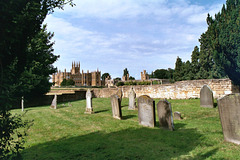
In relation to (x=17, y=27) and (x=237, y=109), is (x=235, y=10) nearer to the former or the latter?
(x=237, y=109)

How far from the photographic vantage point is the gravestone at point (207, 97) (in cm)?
1112

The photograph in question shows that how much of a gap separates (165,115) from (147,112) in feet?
3.24

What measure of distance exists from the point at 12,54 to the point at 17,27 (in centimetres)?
58

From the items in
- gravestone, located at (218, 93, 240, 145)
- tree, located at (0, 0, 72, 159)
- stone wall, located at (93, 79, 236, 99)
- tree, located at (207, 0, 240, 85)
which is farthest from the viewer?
stone wall, located at (93, 79, 236, 99)

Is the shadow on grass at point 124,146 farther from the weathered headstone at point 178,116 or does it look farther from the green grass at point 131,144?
the weathered headstone at point 178,116

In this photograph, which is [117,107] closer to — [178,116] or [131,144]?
[178,116]

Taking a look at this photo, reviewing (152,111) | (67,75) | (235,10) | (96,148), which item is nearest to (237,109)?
(152,111)

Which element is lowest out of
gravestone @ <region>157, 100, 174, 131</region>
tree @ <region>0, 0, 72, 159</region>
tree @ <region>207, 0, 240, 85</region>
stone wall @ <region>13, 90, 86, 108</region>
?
stone wall @ <region>13, 90, 86, 108</region>

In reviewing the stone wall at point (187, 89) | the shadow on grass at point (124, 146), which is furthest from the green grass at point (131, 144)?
the stone wall at point (187, 89)

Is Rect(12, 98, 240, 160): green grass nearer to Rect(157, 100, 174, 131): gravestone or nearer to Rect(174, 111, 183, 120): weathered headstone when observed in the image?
Rect(157, 100, 174, 131): gravestone

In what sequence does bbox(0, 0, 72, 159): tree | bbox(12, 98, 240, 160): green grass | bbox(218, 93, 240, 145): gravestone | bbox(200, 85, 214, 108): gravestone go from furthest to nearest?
1. bbox(200, 85, 214, 108): gravestone
2. bbox(218, 93, 240, 145): gravestone
3. bbox(12, 98, 240, 160): green grass
4. bbox(0, 0, 72, 159): tree

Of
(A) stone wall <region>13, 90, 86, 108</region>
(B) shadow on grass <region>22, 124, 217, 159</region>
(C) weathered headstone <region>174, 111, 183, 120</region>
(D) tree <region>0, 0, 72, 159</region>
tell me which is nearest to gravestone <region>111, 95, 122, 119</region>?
(B) shadow on grass <region>22, 124, 217, 159</region>

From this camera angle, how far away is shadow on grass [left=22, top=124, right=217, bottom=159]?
451cm

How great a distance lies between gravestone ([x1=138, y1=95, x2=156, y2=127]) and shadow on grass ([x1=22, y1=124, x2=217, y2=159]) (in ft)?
2.84
